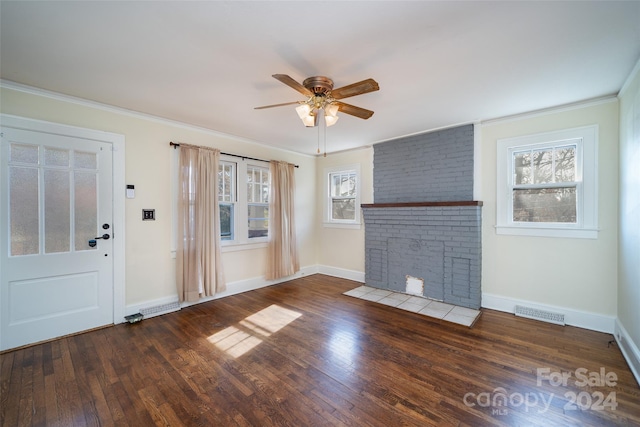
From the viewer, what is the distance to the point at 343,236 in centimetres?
541

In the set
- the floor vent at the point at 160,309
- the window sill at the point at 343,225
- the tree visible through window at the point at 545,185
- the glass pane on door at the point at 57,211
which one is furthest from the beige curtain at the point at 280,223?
the tree visible through window at the point at 545,185

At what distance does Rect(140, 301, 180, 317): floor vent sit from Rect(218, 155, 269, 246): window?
1103 mm

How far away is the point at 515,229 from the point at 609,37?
222 cm

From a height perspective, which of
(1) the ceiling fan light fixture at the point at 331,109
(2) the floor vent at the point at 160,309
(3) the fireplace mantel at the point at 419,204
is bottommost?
(2) the floor vent at the point at 160,309

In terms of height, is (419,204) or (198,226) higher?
(419,204)

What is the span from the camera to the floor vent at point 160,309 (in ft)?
11.2

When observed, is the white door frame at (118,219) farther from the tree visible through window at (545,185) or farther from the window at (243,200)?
the tree visible through window at (545,185)

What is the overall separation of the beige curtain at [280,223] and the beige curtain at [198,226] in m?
1.04

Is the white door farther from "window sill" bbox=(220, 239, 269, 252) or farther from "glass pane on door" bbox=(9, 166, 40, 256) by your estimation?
"window sill" bbox=(220, 239, 269, 252)

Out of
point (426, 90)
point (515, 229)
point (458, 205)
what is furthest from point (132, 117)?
point (515, 229)

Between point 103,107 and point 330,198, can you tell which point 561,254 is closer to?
point 330,198

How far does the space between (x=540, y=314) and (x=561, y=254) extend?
79 centimetres

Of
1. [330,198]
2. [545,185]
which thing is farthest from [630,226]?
[330,198]

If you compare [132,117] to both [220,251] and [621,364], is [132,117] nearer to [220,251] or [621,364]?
[220,251]
